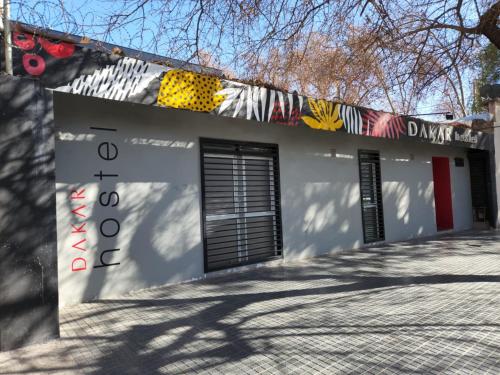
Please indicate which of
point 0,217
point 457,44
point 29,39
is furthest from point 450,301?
point 29,39

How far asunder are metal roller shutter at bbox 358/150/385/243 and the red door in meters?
3.36

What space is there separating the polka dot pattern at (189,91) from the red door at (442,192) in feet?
28.6

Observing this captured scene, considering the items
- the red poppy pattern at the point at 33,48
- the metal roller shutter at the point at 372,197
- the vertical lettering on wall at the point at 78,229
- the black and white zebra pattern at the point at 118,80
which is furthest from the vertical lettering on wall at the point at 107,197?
the metal roller shutter at the point at 372,197

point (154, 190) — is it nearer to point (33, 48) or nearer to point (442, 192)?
point (33, 48)

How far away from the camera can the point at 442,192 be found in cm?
1218

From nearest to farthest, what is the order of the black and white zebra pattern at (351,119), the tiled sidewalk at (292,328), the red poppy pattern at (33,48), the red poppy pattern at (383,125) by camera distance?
1. the tiled sidewalk at (292,328)
2. the red poppy pattern at (33,48)
3. the black and white zebra pattern at (351,119)
4. the red poppy pattern at (383,125)

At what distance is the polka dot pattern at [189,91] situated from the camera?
16.5ft

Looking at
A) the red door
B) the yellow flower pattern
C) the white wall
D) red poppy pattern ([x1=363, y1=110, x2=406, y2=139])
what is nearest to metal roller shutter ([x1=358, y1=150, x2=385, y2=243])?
red poppy pattern ([x1=363, y1=110, x2=406, y2=139])

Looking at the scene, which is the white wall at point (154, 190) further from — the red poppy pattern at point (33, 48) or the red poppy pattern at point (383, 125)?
the red poppy pattern at point (33, 48)

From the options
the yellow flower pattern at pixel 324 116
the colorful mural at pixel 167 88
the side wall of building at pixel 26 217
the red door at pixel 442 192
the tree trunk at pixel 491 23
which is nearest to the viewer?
the side wall of building at pixel 26 217

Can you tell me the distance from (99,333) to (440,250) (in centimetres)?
721

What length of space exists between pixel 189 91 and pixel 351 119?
3.67 meters

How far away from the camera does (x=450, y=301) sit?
472cm

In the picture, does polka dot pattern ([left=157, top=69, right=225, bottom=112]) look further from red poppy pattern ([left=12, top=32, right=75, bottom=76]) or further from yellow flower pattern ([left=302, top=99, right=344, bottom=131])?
yellow flower pattern ([left=302, top=99, right=344, bottom=131])
